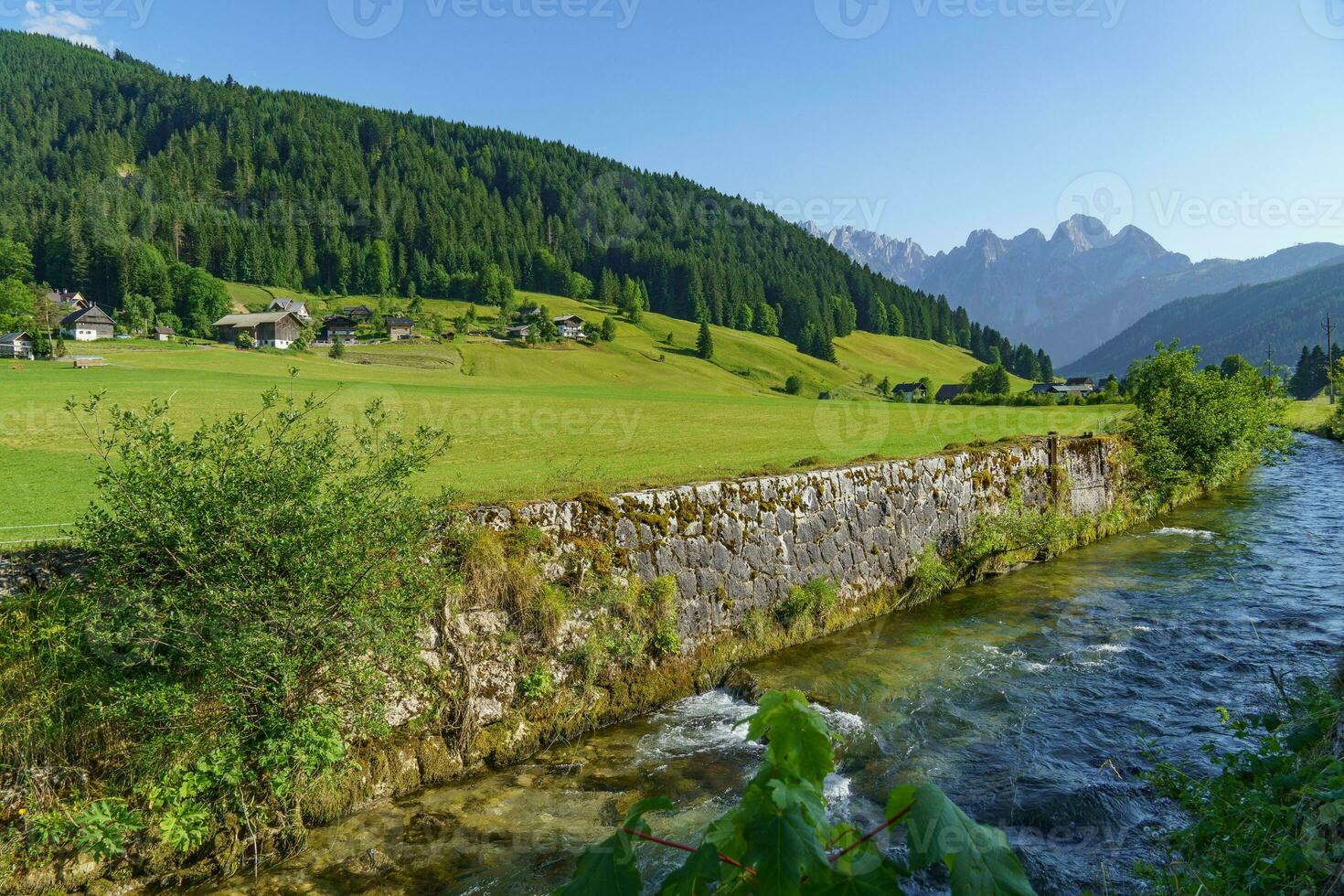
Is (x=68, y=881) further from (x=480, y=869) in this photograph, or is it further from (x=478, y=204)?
(x=478, y=204)

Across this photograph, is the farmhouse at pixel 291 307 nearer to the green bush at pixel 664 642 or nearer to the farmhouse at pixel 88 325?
the farmhouse at pixel 88 325

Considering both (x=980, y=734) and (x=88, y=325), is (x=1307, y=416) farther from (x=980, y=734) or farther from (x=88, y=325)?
(x=88, y=325)

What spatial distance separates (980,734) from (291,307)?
456 feet

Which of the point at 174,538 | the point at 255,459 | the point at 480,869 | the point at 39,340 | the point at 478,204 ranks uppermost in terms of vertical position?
the point at 478,204

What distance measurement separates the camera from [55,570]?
775cm

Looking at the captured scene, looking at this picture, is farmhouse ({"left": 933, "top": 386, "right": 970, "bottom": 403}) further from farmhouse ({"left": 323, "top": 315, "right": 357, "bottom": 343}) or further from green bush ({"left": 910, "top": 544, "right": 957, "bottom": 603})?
farmhouse ({"left": 323, "top": 315, "right": 357, "bottom": 343})

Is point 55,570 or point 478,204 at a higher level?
point 478,204

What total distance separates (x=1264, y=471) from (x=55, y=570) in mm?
44833

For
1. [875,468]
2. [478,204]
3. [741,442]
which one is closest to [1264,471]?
[741,442]

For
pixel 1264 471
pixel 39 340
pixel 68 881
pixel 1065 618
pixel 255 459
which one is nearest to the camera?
pixel 68 881

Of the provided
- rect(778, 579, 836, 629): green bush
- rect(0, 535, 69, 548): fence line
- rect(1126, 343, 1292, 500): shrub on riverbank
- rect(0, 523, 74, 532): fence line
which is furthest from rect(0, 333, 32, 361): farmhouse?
rect(1126, 343, 1292, 500): shrub on riverbank

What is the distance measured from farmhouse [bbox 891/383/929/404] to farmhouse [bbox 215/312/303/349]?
3543 inches

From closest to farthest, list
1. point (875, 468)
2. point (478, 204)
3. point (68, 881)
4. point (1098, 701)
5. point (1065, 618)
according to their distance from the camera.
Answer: point (68, 881), point (1098, 701), point (1065, 618), point (875, 468), point (478, 204)

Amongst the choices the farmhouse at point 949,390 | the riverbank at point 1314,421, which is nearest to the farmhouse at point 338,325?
the farmhouse at point 949,390
